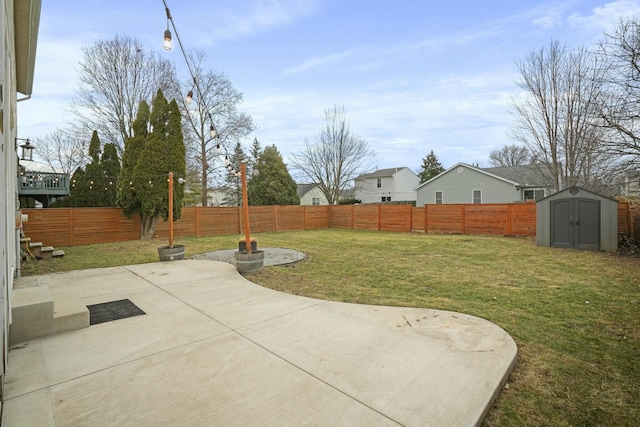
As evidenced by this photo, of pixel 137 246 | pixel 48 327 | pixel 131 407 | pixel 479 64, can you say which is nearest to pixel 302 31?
pixel 479 64

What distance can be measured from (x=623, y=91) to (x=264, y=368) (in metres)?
10.1

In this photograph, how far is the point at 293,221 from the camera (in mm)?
17234

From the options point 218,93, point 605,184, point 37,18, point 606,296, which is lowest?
point 606,296

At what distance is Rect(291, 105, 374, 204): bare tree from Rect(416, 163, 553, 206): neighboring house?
17.5ft

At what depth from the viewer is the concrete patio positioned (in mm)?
1831

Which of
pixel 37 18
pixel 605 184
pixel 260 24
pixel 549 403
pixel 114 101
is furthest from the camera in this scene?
pixel 114 101

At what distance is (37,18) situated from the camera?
13.8ft

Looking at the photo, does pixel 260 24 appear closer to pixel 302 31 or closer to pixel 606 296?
pixel 302 31

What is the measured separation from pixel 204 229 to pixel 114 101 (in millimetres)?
8607

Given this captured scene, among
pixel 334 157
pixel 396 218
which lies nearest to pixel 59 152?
pixel 334 157

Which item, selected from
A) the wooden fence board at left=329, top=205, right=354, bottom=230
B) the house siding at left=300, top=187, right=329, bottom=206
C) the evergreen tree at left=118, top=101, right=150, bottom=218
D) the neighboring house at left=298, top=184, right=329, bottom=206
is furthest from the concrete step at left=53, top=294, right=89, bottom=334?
the house siding at left=300, top=187, right=329, bottom=206

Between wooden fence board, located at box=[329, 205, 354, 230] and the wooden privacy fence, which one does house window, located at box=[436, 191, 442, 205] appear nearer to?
the wooden privacy fence

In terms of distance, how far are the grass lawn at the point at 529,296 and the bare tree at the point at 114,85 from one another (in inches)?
381

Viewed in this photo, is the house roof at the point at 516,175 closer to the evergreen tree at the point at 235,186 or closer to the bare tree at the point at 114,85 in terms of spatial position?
the evergreen tree at the point at 235,186
